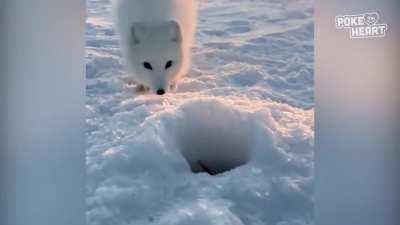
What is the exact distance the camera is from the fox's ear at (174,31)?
1.74 m

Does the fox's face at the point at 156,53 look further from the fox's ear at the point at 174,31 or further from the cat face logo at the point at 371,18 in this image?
the cat face logo at the point at 371,18

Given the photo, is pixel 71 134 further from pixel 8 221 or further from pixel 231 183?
pixel 231 183

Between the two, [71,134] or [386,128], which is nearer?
[386,128]

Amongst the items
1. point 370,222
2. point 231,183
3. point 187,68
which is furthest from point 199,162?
point 370,222

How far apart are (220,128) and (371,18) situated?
0.42 meters

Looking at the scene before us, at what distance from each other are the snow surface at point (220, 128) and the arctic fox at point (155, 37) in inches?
1.0

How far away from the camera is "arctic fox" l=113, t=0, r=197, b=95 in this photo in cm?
174

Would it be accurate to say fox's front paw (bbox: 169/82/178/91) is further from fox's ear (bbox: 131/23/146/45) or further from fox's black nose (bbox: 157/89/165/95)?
fox's ear (bbox: 131/23/146/45)

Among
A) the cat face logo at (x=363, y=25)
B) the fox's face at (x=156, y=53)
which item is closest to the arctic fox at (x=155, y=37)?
the fox's face at (x=156, y=53)

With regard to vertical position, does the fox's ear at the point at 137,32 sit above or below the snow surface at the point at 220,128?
above

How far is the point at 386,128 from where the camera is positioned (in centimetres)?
169

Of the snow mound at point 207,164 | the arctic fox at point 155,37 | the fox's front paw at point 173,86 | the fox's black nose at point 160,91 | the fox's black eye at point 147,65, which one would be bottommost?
the snow mound at point 207,164

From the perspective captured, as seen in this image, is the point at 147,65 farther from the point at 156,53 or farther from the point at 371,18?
the point at 371,18

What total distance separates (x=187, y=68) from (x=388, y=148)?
486 mm
